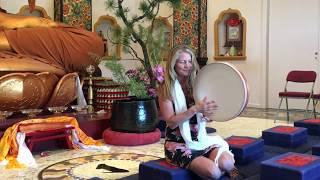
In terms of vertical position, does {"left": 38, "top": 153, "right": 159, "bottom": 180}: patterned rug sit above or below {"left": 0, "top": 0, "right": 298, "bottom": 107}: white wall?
below

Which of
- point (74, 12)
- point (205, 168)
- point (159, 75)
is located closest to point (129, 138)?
point (159, 75)

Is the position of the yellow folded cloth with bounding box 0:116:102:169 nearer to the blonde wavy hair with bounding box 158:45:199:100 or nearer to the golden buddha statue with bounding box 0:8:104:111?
the golden buddha statue with bounding box 0:8:104:111

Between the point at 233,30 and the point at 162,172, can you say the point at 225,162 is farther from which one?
the point at 233,30

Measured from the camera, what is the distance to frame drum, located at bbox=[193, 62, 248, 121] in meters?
2.03

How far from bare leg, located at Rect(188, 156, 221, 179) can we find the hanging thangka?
490 cm

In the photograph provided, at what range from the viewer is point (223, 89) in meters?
2.09

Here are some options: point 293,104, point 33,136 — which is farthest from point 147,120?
point 293,104

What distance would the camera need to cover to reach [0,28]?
4312mm

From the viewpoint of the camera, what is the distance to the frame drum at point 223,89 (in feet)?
6.66

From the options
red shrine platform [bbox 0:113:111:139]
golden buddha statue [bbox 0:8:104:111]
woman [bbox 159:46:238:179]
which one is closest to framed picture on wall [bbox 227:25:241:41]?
golden buddha statue [bbox 0:8:104:111]

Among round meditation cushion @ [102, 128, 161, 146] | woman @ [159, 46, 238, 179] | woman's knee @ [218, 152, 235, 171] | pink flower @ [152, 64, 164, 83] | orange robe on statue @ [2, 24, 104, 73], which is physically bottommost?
round meditation cushion @ [102, 128, 161, 146]

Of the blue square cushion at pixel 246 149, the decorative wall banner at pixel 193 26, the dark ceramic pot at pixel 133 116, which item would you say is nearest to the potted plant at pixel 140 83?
the dark ceramic pot at pixel 133 116

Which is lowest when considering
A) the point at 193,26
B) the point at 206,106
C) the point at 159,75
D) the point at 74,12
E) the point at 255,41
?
the point at 206,106

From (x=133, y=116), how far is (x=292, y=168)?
193 cm
